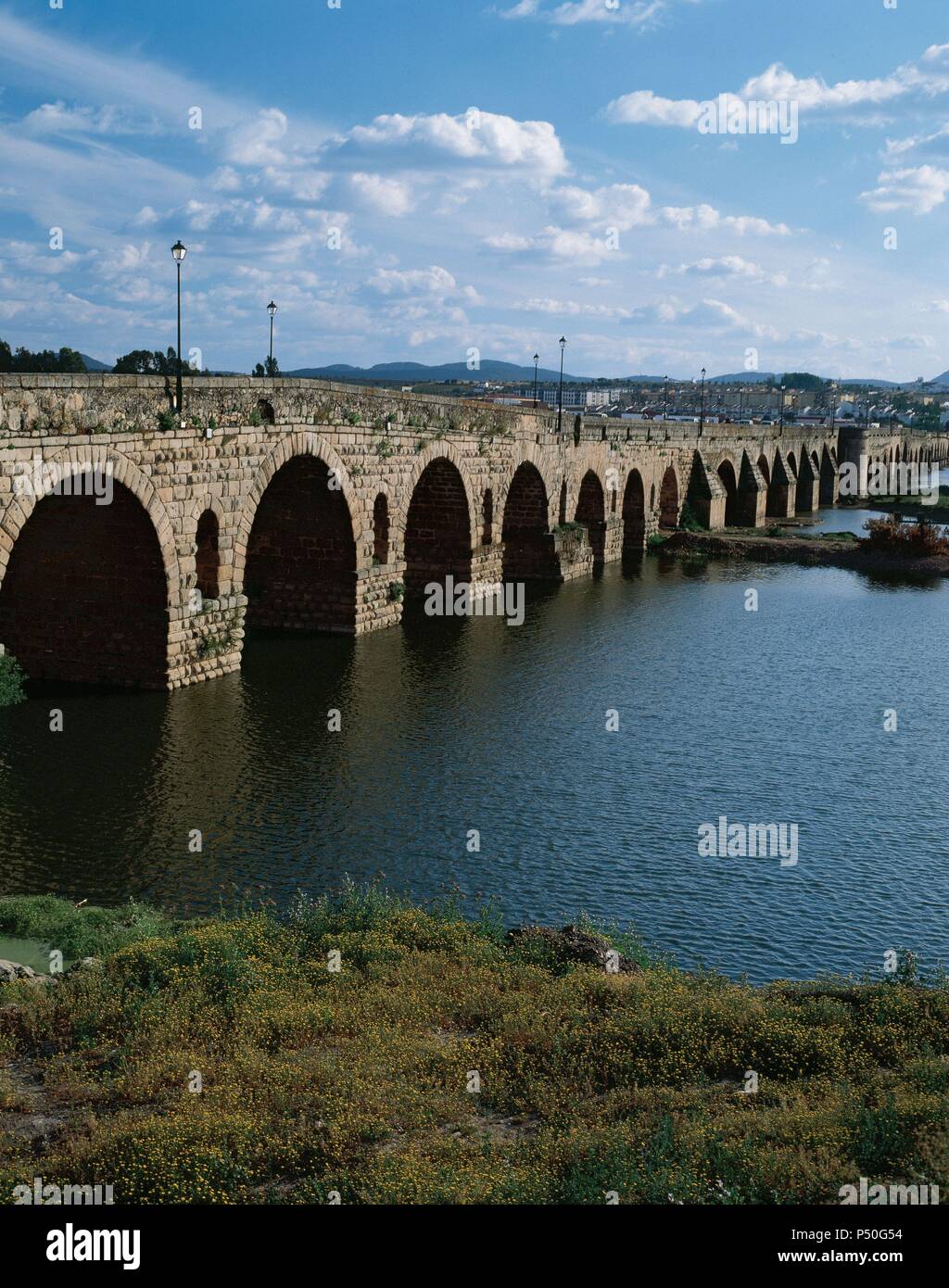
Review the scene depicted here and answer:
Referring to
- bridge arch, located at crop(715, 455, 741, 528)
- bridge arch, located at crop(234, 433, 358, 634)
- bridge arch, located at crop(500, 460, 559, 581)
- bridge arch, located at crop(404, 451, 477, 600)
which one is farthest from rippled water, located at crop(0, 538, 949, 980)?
bridge arch, located at crop(715, 455, 741, 528)

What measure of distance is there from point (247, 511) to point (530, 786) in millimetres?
9605

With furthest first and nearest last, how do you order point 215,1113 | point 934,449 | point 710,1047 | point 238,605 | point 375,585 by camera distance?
point 934,449 < point 375,585 < point 238,605 < point 710,1047 < point 215,1113

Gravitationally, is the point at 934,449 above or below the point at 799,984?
above

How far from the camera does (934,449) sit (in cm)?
14588

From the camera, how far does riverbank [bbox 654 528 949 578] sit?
4809 cm

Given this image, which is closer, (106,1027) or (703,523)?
(106,1027)

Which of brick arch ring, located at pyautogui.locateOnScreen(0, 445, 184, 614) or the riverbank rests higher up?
brick arch ring, located at pyautogui.locateOnScreen(0, 445, 184, 614)

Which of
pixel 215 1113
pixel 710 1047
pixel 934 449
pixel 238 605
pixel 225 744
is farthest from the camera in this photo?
pixel 934 449

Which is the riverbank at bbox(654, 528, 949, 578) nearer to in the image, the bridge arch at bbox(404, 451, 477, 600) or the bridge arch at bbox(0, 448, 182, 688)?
the bridge arch at bbox(404, 451, 477, 600)

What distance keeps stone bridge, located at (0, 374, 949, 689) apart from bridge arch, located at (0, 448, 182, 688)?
0.03 metres
